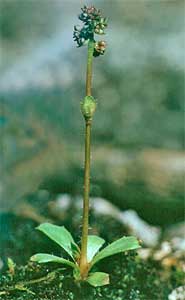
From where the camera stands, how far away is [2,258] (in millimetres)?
2963

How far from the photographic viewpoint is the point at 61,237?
8.47 ft

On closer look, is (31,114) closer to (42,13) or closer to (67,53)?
(67,53)

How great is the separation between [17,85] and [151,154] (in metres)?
1.36

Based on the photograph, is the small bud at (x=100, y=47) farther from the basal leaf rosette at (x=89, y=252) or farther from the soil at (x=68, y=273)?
the soil at (x=68, y=273)

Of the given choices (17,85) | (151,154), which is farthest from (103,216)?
(17,85)

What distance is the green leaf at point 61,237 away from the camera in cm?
252

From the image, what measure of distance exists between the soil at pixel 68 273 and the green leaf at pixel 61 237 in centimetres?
10

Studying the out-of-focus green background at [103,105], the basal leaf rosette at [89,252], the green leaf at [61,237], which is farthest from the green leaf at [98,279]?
the out-of-focus green background at [103,105]

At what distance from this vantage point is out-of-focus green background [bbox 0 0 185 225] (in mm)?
4078

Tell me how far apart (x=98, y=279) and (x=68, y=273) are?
0.60ft

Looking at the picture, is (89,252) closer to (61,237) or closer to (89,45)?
(61,237)

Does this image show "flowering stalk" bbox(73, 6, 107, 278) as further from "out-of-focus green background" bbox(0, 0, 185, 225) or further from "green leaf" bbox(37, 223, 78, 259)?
"out-of-focus green background" bbox(0, 0, 185, 225)

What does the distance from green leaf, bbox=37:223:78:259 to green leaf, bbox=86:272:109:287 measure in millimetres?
112

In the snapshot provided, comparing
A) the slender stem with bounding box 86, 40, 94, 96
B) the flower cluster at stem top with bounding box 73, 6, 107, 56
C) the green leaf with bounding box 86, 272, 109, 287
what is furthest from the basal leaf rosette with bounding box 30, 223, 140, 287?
the flower cluster at stem top with bounding box 73, 6, 107, 56
